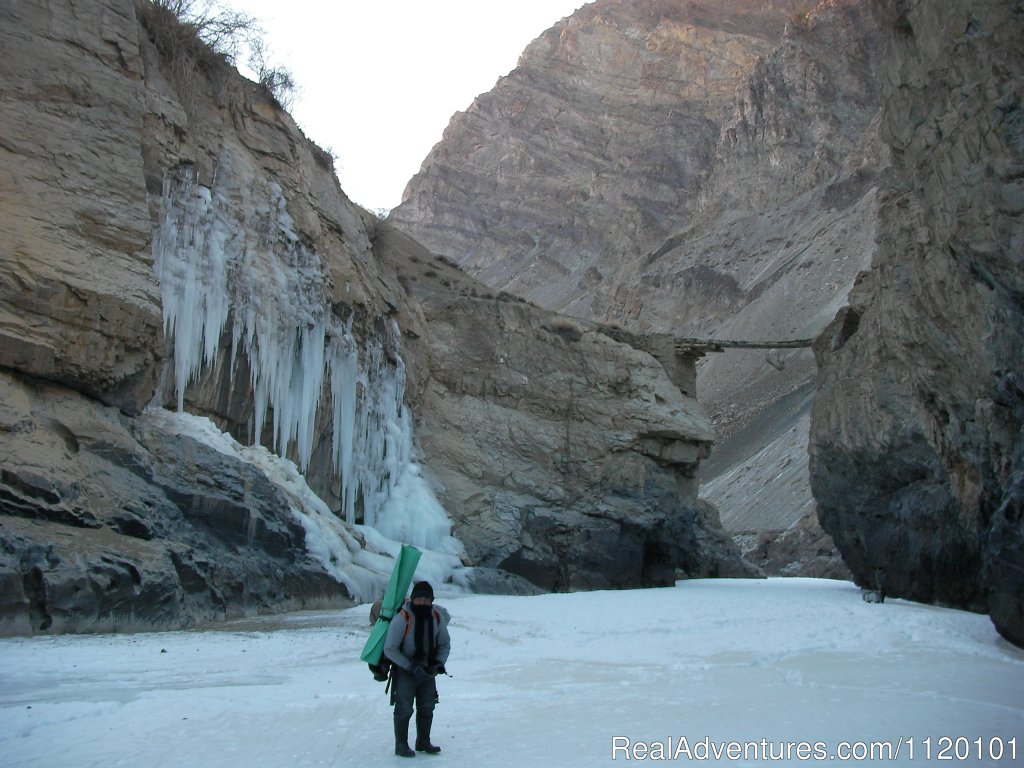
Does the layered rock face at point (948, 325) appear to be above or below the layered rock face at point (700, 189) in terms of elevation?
below

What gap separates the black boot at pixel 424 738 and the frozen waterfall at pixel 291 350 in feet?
32.7

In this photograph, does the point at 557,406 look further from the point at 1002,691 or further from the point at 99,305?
the point at 1002,691

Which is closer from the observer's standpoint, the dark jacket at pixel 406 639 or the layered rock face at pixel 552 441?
the dark jacket at pixel 406 639

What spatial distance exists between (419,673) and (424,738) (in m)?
0.34

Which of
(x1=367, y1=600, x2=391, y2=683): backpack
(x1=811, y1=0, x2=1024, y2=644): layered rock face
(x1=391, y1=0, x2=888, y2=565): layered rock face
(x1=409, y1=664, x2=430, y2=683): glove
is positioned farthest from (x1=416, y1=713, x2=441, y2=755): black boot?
(x1=391, y1=0, x2=888, y2=565): layered rock face

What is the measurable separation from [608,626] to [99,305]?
26.3 ft

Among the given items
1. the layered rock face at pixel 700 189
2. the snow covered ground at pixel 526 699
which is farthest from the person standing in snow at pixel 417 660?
the layered rock face at pixel 700 189

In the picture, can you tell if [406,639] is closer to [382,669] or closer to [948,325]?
[382,669]

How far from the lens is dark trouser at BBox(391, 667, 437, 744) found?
4988mm

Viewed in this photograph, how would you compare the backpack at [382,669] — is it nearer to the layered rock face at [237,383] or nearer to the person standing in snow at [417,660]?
the person standing in snow at [417,660]

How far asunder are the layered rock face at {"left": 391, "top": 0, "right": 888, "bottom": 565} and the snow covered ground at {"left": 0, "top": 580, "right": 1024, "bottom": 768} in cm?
3289

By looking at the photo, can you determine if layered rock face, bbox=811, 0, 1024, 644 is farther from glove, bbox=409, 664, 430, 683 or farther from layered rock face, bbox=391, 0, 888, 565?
layered rock face, bbox=391, 0, 888, 565

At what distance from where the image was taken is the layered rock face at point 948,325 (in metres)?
10.4

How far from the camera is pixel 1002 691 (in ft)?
24.0
